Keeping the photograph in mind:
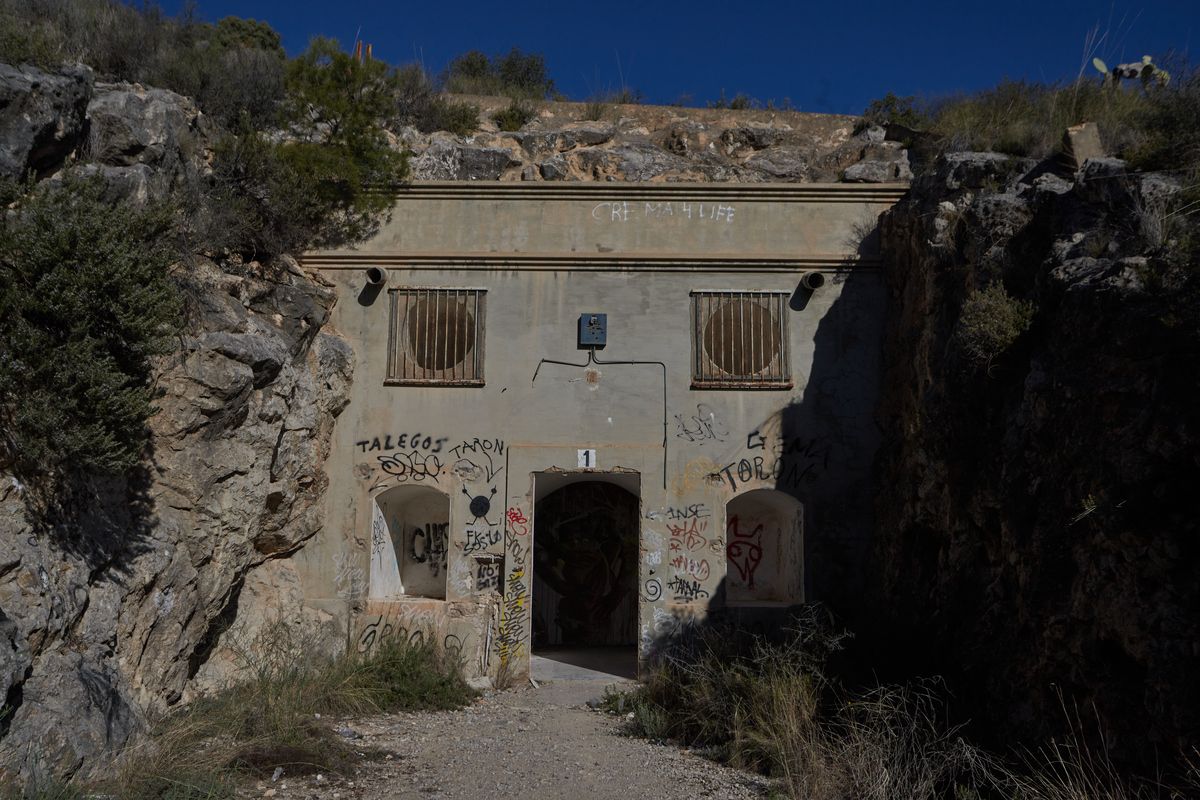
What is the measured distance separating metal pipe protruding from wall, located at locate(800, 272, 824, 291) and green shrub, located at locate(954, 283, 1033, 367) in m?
3.47

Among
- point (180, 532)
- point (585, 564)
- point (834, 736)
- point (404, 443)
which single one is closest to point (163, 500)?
point (180, 532)

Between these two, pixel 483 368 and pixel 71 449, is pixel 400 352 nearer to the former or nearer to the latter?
pixel 483 368

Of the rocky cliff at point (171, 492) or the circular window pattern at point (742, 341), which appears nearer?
the rocky cliff at point (171, 492)

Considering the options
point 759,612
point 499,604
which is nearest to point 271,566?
point 499,604

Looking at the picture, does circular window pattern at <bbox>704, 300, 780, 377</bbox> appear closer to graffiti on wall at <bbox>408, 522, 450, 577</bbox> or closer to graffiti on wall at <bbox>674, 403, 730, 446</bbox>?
graffiti on wall at <bbox>674, 403, 730, 446</bbox>

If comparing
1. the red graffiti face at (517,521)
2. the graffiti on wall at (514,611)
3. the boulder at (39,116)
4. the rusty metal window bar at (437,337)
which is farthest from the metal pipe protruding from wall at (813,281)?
the boulder at (39,116)

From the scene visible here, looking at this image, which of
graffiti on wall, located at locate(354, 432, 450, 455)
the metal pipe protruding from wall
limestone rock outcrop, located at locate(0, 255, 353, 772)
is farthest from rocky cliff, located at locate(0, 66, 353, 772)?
the metal pipe protruding from wall

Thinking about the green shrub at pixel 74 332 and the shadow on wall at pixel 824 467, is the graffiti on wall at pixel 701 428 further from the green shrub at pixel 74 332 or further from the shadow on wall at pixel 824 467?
the green shrub at pixel 74 332

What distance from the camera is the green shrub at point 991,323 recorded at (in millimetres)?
8469

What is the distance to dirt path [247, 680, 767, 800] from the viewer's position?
7.24 meters

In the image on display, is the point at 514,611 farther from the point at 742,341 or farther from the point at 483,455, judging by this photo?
the point at 742,341

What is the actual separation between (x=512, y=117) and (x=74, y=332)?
35.2 feet

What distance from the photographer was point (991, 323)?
8.57 m

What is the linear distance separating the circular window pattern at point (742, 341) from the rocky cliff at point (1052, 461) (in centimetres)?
185
